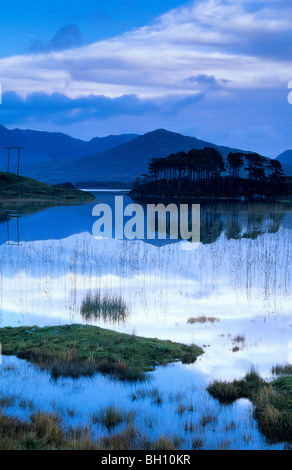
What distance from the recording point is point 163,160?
124m

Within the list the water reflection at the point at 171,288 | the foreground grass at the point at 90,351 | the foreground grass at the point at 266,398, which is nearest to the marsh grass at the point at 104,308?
the water reflection at the point at 171,288

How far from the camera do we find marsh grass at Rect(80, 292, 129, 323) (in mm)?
14344

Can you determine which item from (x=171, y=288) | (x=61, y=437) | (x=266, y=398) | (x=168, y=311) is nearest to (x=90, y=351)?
(x=61, y=437)

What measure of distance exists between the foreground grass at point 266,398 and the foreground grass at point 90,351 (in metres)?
1.63

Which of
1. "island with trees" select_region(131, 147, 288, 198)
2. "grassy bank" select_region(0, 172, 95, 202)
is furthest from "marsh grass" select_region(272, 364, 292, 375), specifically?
"island with trees" select_region(131, 147, 288, 198)

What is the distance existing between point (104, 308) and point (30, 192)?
87.8 metres

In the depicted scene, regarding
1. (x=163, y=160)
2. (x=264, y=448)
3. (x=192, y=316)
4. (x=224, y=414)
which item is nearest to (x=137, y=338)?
(x=192, y=316)

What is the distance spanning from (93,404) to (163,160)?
4665 inches

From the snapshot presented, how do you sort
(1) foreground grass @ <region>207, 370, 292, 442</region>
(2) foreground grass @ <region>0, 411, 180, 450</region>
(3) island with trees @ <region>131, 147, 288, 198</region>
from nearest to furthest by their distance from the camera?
(2) foreground grass @ <region>0, 411, 180, 450</region>
(1) foreground grass @ <region>207, 370, 292, 442</region>
(3) island with trees @ <region>131, 147, 288, 198</region>

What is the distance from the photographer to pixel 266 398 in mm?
8164

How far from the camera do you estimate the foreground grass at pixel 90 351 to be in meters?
9.76

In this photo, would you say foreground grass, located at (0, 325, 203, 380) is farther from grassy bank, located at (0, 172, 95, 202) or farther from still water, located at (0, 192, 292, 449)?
grassy bank, located at (0, 172, 95, 202)

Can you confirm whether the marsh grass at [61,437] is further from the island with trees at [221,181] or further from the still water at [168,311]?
the island with trees at [221,181]

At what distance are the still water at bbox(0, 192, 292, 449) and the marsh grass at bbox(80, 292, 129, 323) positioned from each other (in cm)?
20
